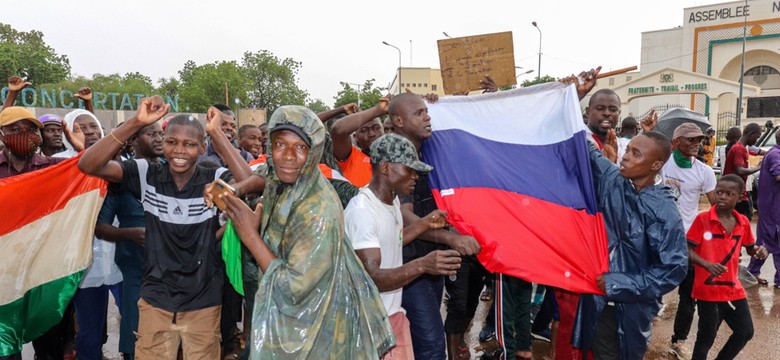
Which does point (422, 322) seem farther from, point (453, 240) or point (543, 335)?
point (543, 335)

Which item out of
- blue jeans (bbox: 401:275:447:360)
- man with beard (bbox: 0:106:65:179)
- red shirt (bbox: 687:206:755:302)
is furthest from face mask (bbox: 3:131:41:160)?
red shirt (bbox: 687:206:755:302)

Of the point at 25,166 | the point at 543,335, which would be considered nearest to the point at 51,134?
the point at 25,166

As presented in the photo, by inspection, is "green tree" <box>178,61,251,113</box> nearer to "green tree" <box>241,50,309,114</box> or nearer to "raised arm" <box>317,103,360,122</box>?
"green tree" <box>241,50,309,114</box>

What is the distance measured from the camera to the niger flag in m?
3.55

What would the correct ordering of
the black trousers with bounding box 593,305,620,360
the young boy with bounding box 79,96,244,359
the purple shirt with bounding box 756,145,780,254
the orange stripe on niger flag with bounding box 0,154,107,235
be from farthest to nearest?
the purple shirt with bounding box 756,145,780,254
the orange stripe on niger flag with bounding box 0,154,107,235
the black trousers with bounding box 593,305,620,360
the young boy with bounding box 79,96,244,359

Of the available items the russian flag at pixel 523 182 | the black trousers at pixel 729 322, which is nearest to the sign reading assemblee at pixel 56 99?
the russian flag at pixel 523 182

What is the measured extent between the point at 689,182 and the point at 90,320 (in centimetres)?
533

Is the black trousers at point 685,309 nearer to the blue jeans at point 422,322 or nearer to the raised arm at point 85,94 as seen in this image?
the blue jeans at point 422,322

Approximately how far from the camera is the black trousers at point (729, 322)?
13.3 feet

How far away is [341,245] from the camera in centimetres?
223

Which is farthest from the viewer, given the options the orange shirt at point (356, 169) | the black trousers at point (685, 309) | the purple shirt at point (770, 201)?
the purple shirt at point (770, 201)

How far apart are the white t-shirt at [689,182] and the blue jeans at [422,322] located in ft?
10.2

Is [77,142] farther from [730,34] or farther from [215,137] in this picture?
[730,34]

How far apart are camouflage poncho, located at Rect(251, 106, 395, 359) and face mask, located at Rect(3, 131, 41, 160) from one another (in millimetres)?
2572
